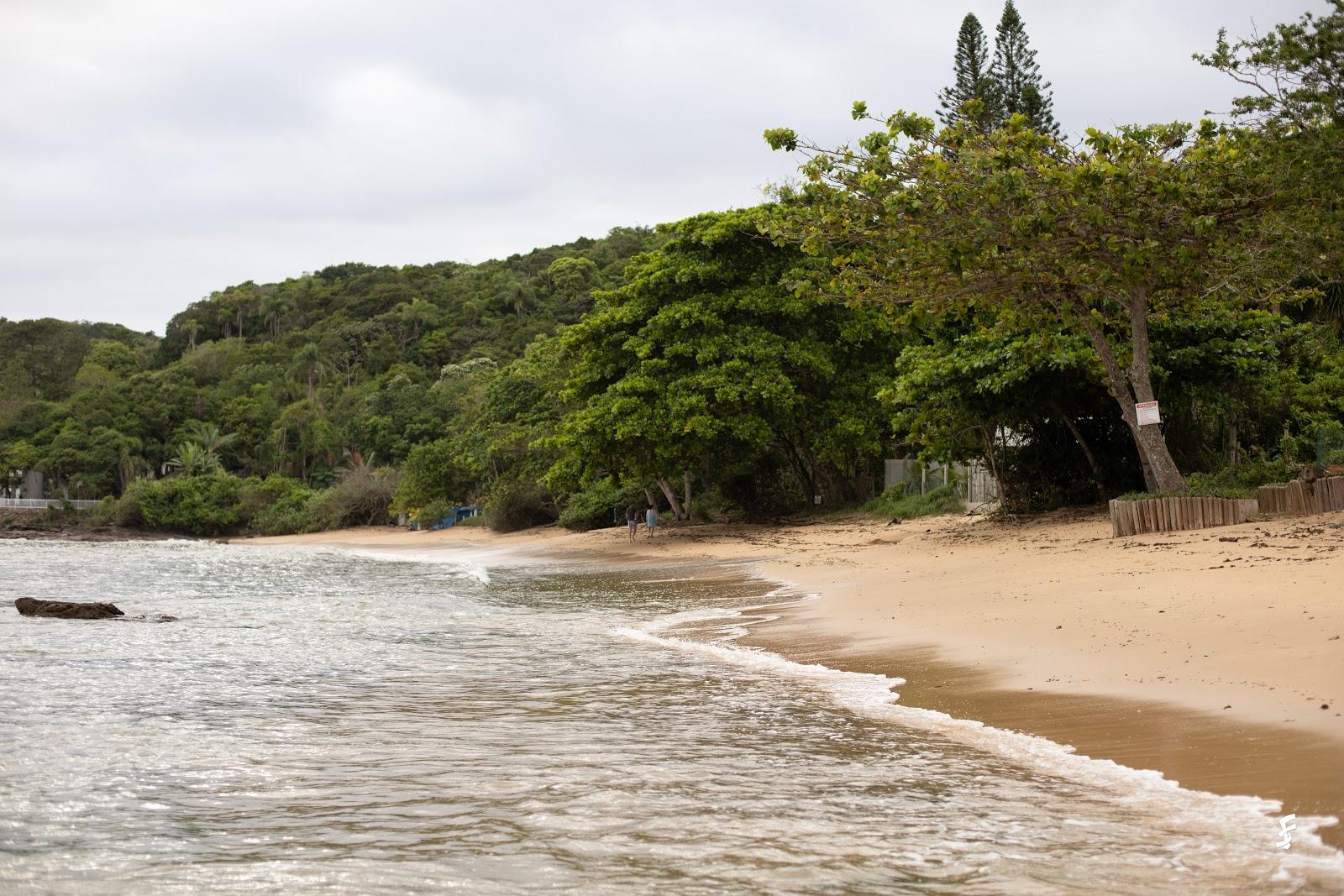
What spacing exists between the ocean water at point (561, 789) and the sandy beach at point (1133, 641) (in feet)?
1.16

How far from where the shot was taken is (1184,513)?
46.6 feet

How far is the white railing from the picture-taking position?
229ft

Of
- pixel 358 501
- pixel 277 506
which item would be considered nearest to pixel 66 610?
pixel 358 501

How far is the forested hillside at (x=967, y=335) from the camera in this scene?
48.2ft

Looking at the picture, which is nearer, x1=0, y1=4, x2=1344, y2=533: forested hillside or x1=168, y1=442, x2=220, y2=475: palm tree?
x1=0, y1=4, x2=1344, y2=533: forested hillside

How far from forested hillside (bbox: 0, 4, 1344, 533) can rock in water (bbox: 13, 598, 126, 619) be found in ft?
33.6

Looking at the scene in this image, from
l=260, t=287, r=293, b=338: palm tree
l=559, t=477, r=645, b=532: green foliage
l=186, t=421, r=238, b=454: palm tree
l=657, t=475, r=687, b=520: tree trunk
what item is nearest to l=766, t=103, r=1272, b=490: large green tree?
l=657, t=475, r=687, b=520: tree trunk

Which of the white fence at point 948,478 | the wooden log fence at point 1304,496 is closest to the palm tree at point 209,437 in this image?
the white fence at point 948,478

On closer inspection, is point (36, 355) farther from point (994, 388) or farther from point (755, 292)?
point (994, 388)

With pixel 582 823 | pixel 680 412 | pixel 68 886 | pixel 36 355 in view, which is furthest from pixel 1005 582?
pixel 36 355

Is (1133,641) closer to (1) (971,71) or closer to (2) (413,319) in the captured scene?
(1) (971,71)

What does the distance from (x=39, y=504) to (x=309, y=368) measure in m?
19.0

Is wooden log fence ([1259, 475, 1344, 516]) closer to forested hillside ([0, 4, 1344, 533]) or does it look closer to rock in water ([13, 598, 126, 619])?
forested hillside ([0, 4, 1344, 533])

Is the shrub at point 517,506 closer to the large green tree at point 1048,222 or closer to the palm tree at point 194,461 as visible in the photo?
the large green tree at point 1048,222
